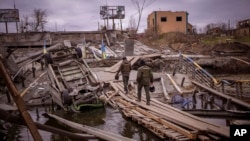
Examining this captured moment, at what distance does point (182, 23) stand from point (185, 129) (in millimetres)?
40674

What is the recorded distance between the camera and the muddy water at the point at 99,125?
29.0 feet

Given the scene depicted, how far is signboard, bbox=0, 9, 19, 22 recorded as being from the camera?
45694mm

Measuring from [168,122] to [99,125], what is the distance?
281 cm

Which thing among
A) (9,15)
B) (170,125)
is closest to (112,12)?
(9,15)

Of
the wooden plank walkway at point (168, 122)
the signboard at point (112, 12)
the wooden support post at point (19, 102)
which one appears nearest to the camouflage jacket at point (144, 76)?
the wooden plank walkway at point (168, 122)

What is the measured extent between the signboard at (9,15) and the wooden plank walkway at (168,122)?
131 ft

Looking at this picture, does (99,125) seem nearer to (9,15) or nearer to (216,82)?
(216,82)

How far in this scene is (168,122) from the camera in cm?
850

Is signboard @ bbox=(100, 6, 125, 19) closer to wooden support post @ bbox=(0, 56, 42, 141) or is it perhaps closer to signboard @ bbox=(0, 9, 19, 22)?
signboard @ bbox=(0, 9, 19, 22)

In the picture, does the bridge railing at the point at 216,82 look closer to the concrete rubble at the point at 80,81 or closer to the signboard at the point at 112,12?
the concrete rubble at the point at 80,81

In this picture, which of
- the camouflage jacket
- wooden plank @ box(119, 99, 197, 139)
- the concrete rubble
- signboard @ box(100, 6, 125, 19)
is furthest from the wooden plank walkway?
signboard @ box(100, 6, 125, 19)

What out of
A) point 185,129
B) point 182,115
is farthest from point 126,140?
point 182,115

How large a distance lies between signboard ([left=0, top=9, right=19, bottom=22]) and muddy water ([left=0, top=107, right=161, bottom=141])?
38061 millimetres

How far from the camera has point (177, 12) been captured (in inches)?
1809
